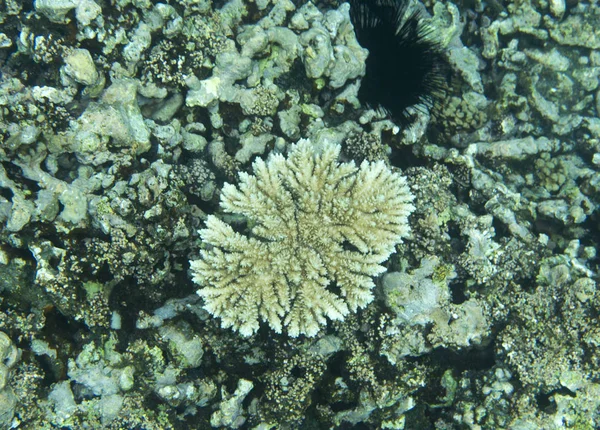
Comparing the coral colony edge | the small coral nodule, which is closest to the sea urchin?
the coral colony edge

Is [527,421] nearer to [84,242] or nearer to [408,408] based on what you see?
[408,408]

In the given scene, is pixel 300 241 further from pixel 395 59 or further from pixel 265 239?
pixel 395 59

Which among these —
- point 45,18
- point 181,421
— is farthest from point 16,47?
point 181,421

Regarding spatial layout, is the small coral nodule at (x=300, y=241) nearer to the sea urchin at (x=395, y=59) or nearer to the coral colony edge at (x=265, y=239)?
the coral colony edge at (x=265, y=239)

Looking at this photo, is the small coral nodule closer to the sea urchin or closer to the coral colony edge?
the coral colony edge

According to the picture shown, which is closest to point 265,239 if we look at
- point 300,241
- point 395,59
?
point 300,241

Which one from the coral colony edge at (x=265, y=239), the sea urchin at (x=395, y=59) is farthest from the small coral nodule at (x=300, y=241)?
the sea urchin at (x=395, y=59)
